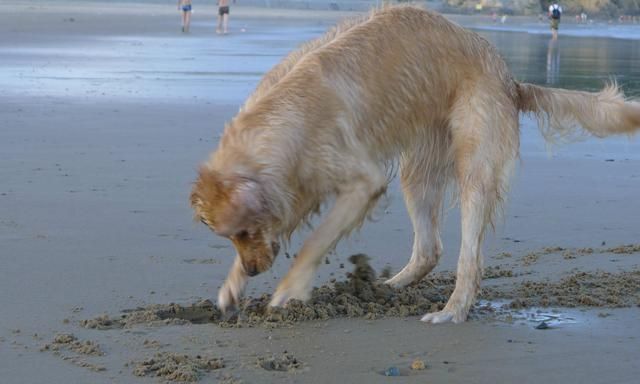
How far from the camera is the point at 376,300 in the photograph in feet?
19.4

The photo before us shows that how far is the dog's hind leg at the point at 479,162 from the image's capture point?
5.95 meters

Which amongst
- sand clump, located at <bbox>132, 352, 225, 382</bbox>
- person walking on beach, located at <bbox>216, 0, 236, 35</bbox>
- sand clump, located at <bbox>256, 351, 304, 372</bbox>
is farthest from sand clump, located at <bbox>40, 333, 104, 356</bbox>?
person walking on beach, located at <bbox>216, 0, 236, 35</bbox>

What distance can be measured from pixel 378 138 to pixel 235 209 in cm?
102

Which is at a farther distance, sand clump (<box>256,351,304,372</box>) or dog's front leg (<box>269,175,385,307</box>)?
dog's front leg (<box>269,175,385,307</box>)

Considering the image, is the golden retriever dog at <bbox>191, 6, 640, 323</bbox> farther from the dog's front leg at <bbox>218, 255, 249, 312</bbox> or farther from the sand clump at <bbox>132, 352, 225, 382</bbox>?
the sand clump at <bbox>132, 352, 225, 382</bbox>

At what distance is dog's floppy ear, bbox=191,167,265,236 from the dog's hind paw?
1.00 m

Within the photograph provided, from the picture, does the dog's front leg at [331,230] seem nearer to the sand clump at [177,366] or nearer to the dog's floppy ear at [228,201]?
the dog's floppy ear at [228,201]

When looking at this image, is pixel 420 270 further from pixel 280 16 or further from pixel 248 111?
pixel 280 16

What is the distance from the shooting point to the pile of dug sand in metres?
5.50

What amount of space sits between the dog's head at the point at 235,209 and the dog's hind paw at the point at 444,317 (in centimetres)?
88

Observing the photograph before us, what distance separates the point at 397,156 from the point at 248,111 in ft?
3.21

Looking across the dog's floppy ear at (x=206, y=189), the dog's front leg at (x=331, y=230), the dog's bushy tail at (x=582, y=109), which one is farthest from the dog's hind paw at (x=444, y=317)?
the dog's bushy tail at (x=582, y=109)

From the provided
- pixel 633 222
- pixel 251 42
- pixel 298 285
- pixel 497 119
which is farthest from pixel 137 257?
pixel 251 42

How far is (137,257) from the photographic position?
258 inches
